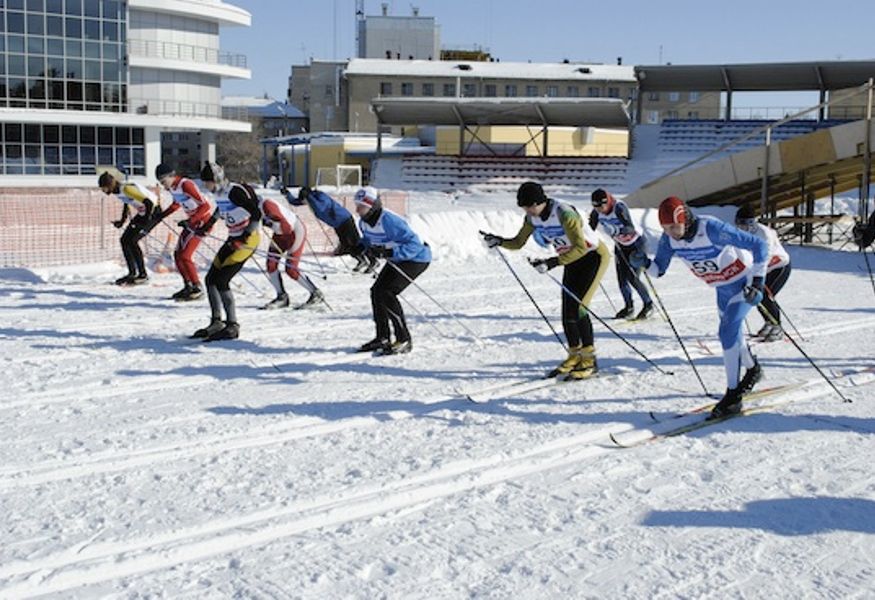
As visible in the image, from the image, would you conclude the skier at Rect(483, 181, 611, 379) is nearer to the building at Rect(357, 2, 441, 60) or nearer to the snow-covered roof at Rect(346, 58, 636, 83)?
the snow-covered roof at Rect(346, 58, 636, 83)

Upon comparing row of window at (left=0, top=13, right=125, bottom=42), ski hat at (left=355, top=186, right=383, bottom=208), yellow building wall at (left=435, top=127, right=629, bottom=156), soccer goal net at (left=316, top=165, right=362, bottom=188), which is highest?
row of window at (left=0, top=13, right=125, bottom=42)

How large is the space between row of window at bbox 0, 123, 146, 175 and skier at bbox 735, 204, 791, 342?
3391cm

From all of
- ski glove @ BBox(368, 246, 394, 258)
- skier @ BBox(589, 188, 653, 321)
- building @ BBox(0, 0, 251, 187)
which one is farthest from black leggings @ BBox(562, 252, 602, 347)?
building @ BBox(0, 0, 251, 187)

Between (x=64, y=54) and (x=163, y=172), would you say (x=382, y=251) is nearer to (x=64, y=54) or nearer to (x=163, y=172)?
Result: (x=163, y=172)

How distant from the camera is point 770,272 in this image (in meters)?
10.1

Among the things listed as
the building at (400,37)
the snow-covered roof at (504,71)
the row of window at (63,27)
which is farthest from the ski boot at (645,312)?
the building at (400,37)

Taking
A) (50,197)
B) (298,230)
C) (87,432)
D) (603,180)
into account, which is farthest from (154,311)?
(603,180)

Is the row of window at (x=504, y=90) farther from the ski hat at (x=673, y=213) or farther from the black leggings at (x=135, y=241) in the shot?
the ski hat at (x=673, y=213)

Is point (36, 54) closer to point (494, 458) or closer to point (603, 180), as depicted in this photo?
point (603, 180)

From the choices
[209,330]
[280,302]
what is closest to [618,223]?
[280,302]

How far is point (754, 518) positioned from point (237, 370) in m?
4.86

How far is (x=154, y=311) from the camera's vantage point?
11469 mm

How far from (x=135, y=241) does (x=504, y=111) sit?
26.3m

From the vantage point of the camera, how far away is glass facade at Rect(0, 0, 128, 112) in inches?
1437
